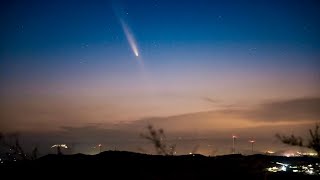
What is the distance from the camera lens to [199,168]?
29.0 m

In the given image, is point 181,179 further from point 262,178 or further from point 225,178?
point 262,178

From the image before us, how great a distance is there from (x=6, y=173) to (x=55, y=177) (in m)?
4.04

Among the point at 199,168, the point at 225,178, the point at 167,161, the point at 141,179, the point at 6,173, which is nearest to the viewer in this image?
the point at 141,179

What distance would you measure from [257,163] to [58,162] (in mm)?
15015

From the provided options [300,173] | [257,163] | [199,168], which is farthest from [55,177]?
[300,173]

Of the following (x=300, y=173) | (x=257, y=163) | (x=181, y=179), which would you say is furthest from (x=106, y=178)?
(x=300, y=173)

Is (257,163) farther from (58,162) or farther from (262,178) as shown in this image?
(58,162)

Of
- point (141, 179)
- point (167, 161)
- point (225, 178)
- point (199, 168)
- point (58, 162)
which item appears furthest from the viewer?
point (167, 161)

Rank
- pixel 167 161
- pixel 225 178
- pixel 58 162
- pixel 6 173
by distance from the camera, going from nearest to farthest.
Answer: pixel 225 178
pixel 6 173
pixel 58 162
pixel 167 161

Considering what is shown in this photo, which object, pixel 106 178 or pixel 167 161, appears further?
pixel 167 161

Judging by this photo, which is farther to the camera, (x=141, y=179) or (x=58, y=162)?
(x=58, y=162)

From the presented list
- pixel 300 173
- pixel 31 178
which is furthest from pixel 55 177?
pixel 300 173

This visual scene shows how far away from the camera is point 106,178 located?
24.4 metres

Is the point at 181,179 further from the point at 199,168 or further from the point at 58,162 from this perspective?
the point at 58,162
